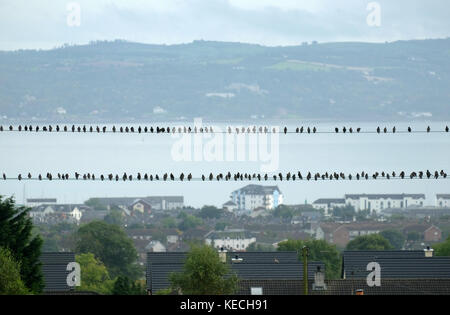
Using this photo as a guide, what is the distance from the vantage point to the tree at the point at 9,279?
47594mm

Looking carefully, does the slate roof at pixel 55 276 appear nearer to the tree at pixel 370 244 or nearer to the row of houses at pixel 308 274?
the row of houses at pixel 308 274

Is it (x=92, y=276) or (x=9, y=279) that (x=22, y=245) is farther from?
(x=92, y=276)

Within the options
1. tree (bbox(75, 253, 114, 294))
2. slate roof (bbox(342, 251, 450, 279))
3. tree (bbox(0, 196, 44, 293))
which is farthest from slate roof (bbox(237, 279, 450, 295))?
tree (bbox(75, 253, 114, 294))

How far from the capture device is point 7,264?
49406 mm

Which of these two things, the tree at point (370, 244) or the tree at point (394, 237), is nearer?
the tree at point (370, 244)

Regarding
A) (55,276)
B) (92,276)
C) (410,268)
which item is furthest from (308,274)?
(92,276)

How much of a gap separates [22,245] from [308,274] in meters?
14.9

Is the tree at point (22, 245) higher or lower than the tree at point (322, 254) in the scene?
lower

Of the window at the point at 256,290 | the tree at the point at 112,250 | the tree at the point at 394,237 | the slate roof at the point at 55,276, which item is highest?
the tree at the point at 394,237

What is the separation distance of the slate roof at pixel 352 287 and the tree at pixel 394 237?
122731 millimetres

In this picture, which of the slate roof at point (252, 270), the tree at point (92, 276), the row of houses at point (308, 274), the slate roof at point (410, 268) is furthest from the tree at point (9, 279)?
the tree at point (92, 276)
